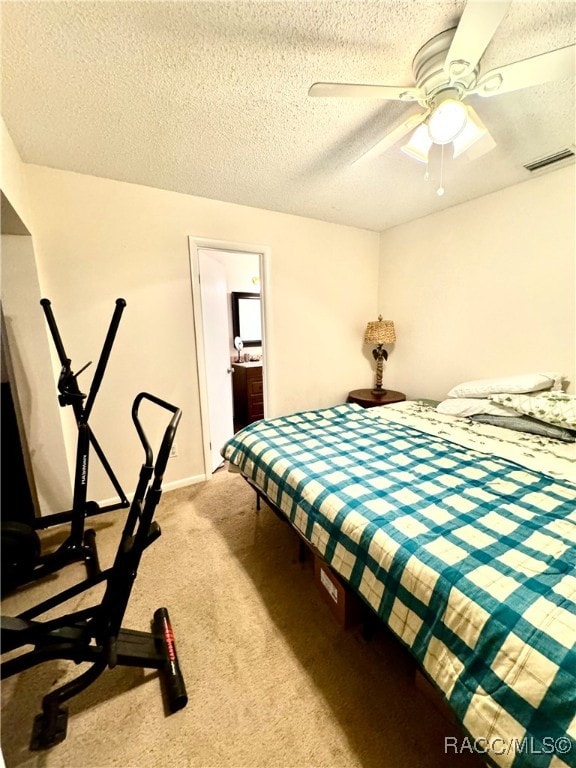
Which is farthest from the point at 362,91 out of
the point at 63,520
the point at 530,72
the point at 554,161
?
the point at 63,520

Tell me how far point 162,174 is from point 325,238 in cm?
162

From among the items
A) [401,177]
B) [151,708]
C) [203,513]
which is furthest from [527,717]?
[401,177]

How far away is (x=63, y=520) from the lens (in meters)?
1.85

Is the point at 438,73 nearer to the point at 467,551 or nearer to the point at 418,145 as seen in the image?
the point at 418,145

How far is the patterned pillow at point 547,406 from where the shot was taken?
1779 mm

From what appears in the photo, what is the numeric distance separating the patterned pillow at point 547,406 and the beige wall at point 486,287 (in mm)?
392

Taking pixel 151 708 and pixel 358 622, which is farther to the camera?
pixel 358 622

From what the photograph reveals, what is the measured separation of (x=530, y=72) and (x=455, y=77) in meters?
0.24

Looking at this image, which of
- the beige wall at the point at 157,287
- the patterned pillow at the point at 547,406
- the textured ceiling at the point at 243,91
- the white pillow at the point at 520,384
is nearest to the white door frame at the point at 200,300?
the beige wall at the point at 157,287

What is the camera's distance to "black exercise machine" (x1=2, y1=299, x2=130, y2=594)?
1309mm

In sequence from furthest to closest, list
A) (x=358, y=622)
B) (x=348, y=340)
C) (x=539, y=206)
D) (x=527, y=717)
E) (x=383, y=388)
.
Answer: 1. (x=383, y=388)
2. (x=348, y=340)
3. (x=539, y=206)
4. (x=358, y=622)
5. (x=527, y=717)

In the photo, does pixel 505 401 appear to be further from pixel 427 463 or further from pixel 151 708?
pixel 151 708

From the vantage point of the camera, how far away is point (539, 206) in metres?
2.16

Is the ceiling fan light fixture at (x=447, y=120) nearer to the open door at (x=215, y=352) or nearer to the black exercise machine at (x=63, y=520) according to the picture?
the black exercise machine at (x=63, y=520)
